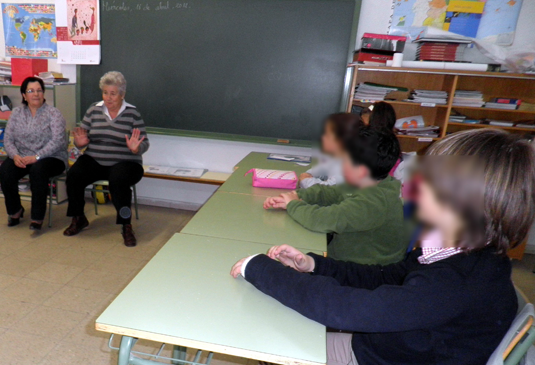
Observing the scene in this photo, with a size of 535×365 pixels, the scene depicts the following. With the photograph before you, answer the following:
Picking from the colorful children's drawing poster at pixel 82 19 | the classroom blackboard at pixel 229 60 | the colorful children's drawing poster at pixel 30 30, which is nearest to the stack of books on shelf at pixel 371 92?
the classroom blackboard at pixel 229 60

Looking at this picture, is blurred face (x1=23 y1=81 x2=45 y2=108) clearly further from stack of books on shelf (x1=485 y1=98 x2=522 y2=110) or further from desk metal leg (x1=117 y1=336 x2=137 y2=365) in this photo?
stack of books on shelf (x1=485 y1=98 x2=522 y2=110)

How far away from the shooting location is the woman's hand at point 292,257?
3.59 ft

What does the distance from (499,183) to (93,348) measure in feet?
6.34

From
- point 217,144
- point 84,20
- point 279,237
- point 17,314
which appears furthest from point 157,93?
point 279,237

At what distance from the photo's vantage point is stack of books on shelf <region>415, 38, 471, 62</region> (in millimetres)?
2786

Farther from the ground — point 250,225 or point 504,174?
point 504,174

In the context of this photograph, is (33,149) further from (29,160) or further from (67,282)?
(67,282)

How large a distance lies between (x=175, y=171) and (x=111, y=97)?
0.91m

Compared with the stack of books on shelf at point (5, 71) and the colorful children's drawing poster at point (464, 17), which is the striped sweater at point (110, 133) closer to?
the stack of books on shelf at point (5, 71)

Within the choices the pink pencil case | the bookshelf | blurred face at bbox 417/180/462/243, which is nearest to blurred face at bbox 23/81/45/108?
the pink pencil case

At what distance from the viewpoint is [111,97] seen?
2.90 m

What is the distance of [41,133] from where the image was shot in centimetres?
305

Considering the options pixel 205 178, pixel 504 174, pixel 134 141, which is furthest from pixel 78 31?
pixel 504 174

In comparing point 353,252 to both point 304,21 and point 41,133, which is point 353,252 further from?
point 41,133
